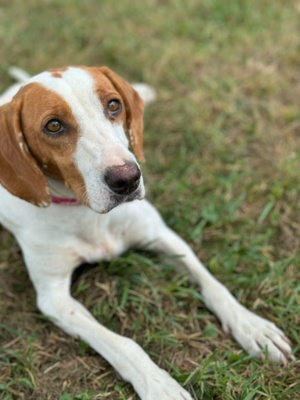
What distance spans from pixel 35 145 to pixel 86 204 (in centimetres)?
48

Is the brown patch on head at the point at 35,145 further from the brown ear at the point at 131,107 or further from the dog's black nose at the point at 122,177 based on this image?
the brown ear at the point at 131,107

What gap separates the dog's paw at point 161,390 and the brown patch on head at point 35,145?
1193mm

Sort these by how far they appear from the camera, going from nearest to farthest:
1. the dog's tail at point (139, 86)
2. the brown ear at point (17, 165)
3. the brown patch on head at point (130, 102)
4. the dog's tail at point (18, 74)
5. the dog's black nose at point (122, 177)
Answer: the dog's black nose at point (122, 177), the brown ear at point (17, 165), the brown patch on head at point (130, 102), the dog's tail at point (139, 86), the dog's tail at point (18, 74)

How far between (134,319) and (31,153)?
1431 mm

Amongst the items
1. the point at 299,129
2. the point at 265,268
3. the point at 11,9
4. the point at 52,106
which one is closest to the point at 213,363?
the point at 265,268

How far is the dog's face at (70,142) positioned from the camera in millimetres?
2859

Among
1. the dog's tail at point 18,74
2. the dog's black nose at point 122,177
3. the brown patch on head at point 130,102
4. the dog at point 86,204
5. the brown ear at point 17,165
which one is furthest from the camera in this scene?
the dog's tail at point 18,74

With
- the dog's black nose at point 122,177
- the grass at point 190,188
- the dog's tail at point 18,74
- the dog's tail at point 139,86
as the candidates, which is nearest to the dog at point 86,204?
the dog's black nose at point 122,177

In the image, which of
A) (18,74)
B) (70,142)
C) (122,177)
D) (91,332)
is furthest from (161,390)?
(18,74)

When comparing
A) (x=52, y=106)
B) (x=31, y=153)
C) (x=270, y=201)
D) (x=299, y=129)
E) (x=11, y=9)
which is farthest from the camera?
(x=11, y=9)

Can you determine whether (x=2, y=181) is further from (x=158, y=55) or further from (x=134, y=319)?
(x=158, y=55)

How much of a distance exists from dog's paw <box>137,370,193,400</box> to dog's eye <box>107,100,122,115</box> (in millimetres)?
1661

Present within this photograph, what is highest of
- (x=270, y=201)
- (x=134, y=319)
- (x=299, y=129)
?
(x=299, y=129)

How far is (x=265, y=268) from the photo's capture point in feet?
12.9
